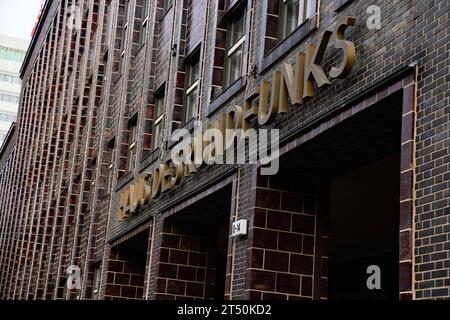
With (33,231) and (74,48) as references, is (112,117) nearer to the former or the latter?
(74,48)

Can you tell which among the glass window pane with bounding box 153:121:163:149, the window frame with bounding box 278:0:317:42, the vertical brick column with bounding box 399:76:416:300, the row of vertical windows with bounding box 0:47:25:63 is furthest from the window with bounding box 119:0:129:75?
the row of vertical windows with bounding box 0:47:25:63

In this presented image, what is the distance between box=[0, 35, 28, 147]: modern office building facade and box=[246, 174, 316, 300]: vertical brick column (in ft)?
385

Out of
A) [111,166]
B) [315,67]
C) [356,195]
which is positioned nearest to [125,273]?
[111,166]

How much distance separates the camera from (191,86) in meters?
18.1

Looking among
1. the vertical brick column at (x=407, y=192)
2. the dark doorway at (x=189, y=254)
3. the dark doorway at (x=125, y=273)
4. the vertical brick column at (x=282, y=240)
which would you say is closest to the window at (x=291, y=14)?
the vertical brick column at (x=282, y=240)

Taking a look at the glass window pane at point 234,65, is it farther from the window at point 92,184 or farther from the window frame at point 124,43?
the window at point 92,184

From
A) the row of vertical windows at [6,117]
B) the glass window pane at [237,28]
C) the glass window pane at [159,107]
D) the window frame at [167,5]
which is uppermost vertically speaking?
the row of vertical windows at [6,117]

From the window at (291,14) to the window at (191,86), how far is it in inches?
166

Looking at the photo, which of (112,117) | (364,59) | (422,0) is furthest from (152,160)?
(422,0)

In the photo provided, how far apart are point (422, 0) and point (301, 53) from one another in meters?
2.52

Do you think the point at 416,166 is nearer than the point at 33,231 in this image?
Yes

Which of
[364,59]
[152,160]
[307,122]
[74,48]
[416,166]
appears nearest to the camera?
[416,166]

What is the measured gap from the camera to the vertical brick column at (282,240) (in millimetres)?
12484

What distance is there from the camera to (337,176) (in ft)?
44.0
